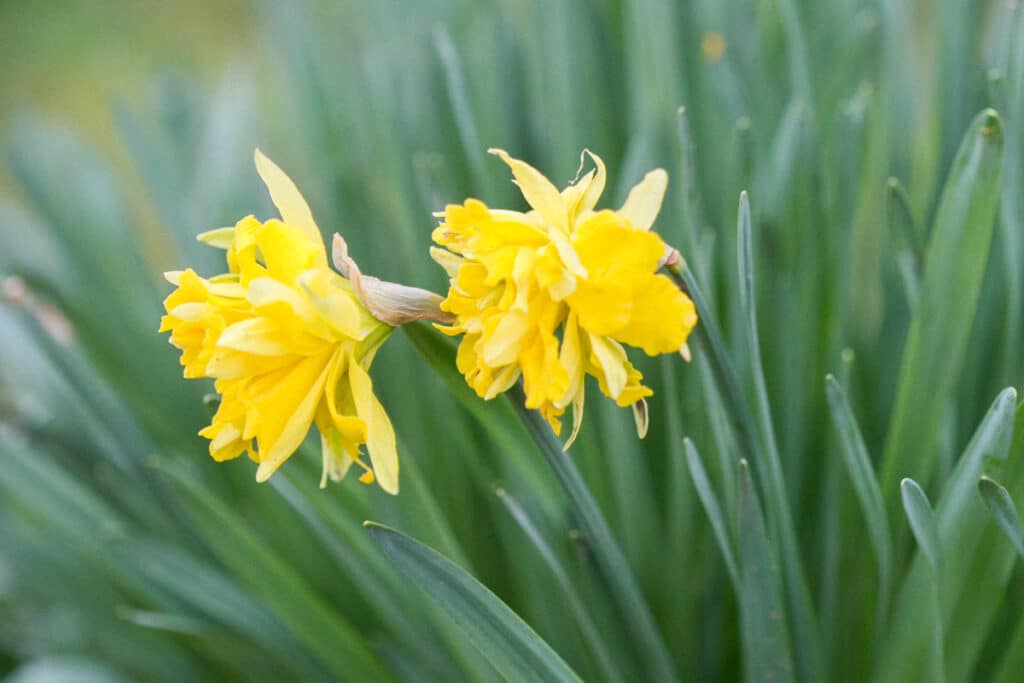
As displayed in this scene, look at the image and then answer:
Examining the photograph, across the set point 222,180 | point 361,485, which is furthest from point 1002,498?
point 222,180

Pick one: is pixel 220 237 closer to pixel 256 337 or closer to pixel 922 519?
pixel 256 337

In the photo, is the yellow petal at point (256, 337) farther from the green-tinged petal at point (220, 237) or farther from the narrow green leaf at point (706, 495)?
the narrow green leaf at point (706, 495)

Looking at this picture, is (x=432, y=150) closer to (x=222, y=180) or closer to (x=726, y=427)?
(x=222, y=180)

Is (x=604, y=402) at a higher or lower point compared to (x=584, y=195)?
lower

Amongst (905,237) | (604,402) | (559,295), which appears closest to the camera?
(559,295)

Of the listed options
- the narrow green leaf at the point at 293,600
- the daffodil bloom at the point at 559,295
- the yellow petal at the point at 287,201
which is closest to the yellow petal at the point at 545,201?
the daffodil bloom at the point at 559,295

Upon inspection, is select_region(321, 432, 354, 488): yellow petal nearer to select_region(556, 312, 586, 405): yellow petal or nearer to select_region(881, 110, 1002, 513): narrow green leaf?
select_region(556, 312, 586, 405): yellow petal

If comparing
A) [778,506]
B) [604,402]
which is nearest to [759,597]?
[778,506]
